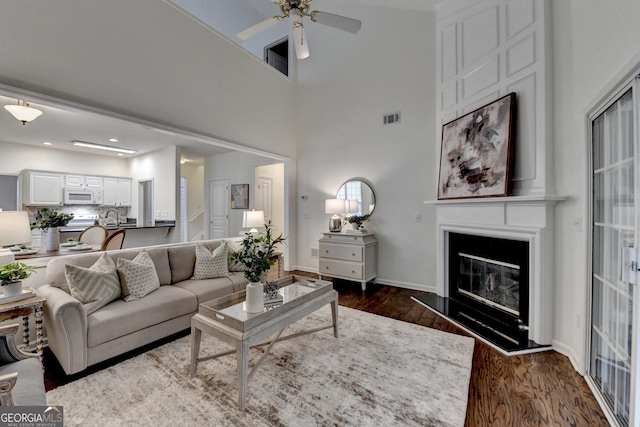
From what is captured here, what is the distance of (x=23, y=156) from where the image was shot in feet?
18.1

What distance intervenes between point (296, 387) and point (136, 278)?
1.79 meters

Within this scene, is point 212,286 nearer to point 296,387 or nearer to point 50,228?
point 296,387

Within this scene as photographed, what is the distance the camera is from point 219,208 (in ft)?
22.8

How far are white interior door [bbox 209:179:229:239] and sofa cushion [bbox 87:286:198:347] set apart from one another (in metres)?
4.23

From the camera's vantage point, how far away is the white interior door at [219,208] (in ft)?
22.4

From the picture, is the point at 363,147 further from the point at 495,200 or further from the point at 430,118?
the point at 495,200

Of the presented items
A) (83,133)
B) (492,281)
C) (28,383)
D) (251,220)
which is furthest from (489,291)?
(83,133)

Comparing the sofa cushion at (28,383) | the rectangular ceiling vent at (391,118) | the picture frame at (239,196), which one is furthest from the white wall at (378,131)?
the sofa cushion at (28,383)

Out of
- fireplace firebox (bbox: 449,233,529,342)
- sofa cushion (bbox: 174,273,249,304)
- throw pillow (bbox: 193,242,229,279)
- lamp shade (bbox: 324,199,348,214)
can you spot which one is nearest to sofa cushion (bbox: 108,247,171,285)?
sofa cushion (bbox: 174,273,249,304)

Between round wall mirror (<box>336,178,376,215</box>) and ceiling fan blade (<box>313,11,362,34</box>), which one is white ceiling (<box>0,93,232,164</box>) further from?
round wall mirror (<box>336,178,376,215</box>)

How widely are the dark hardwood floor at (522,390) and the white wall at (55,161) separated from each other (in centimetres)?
553

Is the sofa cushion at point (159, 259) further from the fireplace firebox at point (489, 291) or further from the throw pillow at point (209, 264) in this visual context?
the fireplace firebox at point (489, 291)

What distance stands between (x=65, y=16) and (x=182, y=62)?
1129 mm

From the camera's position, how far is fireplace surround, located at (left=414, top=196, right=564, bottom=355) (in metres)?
2.39
